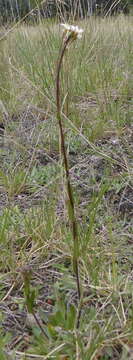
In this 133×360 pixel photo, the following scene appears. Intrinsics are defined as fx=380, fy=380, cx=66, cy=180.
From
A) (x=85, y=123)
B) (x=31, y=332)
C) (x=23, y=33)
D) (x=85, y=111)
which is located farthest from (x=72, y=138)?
(x=23, y=33)

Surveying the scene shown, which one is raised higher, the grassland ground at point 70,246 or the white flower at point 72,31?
the white flower at point 72,31

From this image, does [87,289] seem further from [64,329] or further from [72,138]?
[72,138]

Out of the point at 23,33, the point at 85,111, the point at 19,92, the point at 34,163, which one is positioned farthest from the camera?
the point at 23,33

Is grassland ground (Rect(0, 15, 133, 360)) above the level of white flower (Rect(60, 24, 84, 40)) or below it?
below

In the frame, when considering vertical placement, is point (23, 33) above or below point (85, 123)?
above

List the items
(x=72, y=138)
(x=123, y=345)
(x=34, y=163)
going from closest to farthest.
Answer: (x=123, y=345), (x=34, y=163), (x=72, y=138)

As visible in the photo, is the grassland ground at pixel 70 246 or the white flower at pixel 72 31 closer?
the white flower at pixel 72 31

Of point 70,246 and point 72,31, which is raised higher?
point 72,31

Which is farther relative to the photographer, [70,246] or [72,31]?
[70,246]

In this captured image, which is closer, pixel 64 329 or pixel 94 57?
pixel 64 329

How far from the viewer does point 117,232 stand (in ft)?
3.24

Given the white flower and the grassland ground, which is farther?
the grassland ground

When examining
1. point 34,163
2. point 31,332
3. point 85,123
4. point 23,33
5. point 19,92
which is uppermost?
point 23,33

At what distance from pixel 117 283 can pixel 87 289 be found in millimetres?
69
